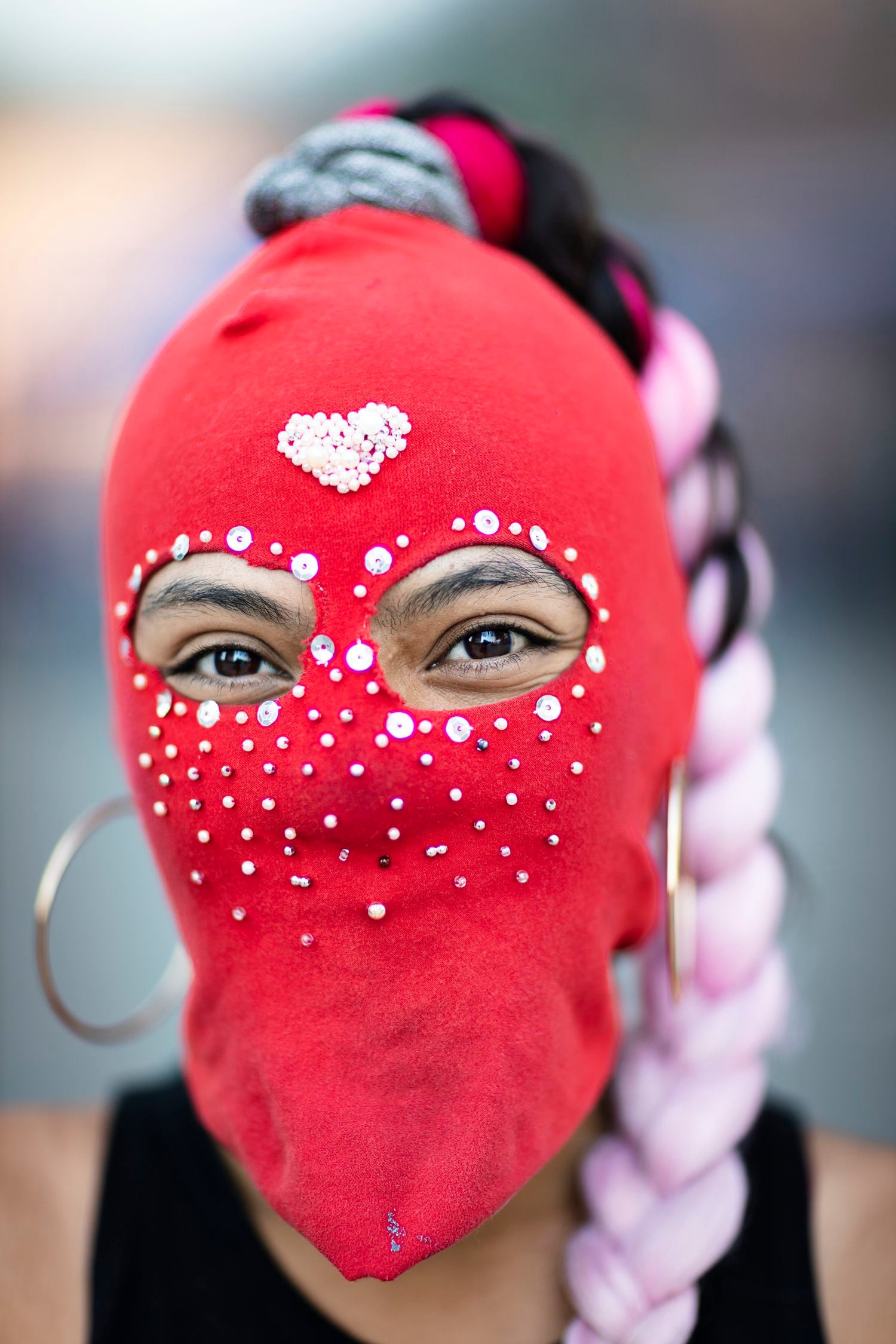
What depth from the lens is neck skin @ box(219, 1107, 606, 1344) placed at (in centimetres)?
111

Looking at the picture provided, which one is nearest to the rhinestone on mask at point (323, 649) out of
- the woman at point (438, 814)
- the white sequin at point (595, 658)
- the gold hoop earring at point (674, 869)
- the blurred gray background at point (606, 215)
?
the woman at point (438, 814)

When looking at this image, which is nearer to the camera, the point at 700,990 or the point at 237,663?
the point at 237,663

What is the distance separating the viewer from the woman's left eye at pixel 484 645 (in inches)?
39.9

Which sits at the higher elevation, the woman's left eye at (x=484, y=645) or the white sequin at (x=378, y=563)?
the white sequin at (x=378, y=563)

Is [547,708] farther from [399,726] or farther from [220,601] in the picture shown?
[220,601]

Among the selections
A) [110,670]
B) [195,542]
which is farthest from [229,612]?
[110,670]

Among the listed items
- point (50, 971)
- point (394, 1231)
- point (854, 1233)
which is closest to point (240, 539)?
point (394, 1231)

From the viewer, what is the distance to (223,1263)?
1195mm

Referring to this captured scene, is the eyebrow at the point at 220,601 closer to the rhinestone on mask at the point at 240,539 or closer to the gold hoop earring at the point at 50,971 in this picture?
the rhinestone on mask at the point at 240,539

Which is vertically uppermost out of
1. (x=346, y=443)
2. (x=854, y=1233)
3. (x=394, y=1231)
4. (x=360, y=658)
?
(x=346, y=443)

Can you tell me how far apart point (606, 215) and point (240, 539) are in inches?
Answer: 100

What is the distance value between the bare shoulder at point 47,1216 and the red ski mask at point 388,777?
0.31 m

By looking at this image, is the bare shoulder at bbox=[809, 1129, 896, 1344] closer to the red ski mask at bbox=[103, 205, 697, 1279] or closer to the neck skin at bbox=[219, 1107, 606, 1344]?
the neck skin at bbox=[219, 1107, 606, 1344]

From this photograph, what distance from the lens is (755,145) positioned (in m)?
2.94
